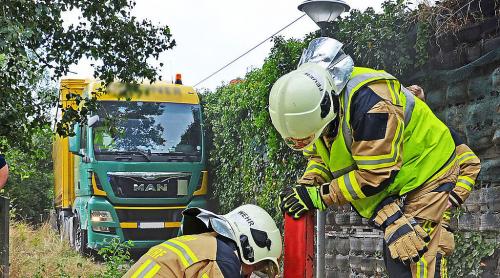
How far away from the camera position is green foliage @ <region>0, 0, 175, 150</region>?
575cm

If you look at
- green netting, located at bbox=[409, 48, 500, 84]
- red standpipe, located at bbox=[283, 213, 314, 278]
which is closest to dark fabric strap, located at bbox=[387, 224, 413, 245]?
red standpipe, located at bbox=[283, 213, 314, 278]

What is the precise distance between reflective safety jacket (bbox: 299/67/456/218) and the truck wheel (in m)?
9.04

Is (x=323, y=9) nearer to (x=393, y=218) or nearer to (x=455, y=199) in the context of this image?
(x=455, y=199)

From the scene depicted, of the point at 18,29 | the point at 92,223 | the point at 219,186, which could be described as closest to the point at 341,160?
the point at 18,29

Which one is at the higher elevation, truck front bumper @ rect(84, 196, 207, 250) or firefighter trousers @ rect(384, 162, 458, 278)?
firefighter trousers @ rect(384, 162, 458, 278)

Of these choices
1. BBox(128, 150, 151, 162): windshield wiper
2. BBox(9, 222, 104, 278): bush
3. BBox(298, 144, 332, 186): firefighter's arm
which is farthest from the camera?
BBox(128, 150, 151, 162): windshield wiper

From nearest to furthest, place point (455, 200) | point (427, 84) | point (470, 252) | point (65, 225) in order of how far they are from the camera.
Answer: point (455, 200) < point (470, 252) < point (427, 84) < point (65, 225)

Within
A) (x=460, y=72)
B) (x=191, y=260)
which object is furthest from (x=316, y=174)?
(x=460, y=72)

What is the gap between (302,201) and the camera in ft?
10.2

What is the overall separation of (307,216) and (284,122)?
1.59ft

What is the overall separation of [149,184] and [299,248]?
28.6 ft

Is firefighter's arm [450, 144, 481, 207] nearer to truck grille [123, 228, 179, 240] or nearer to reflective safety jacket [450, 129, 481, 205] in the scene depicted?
reflective safety jacket [450, 129, 481, 205]

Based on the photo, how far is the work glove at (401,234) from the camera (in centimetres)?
299

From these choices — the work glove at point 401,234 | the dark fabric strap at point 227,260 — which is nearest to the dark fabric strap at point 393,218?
the work glove at point 401,234
